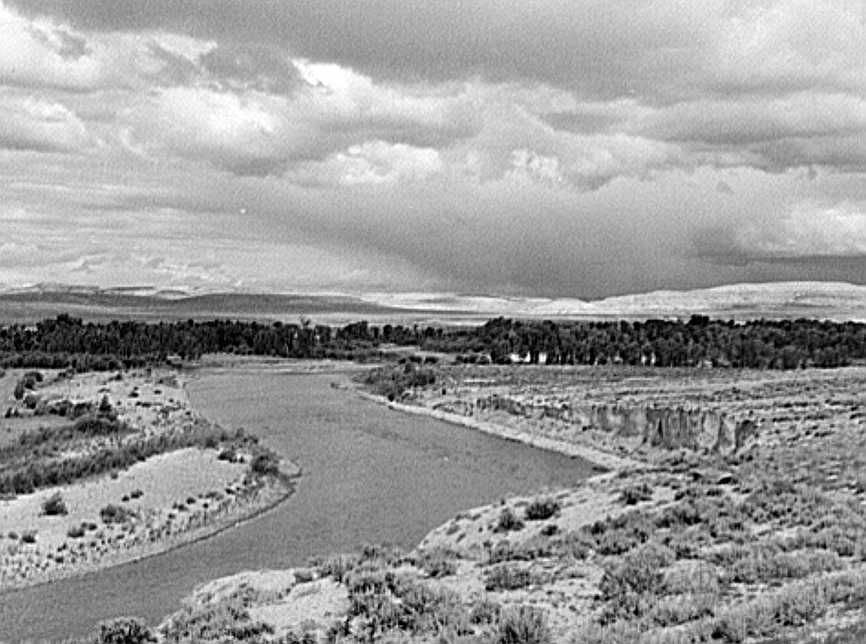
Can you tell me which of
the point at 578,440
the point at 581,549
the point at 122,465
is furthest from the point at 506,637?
the point at 578,440

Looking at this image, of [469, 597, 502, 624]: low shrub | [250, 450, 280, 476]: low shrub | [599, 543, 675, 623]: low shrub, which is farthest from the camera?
[250, 450, 280, 476]: low shrub

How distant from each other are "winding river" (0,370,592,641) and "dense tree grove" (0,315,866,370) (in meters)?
50.6

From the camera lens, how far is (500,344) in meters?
129

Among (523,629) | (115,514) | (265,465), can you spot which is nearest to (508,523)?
(115,514)

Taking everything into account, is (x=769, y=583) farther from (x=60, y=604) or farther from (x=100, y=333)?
(x=100, y=333)

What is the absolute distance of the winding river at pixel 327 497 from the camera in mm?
23344

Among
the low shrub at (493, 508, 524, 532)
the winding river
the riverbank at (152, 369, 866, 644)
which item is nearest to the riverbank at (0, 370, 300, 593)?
the winding river

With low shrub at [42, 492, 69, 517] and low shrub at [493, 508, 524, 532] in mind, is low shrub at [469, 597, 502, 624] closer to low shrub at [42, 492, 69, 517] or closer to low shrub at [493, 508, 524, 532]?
low shrub at [493, 508, 524, 532]

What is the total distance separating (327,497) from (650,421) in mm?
22613

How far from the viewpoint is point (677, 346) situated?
115 meters

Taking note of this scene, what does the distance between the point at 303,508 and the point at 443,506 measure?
14.6ft

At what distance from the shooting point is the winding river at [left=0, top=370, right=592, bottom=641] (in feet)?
76.6

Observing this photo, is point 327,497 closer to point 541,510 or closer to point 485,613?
point 541,510

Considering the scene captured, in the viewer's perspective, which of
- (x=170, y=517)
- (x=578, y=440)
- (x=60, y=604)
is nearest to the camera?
(x=60, y=604)
